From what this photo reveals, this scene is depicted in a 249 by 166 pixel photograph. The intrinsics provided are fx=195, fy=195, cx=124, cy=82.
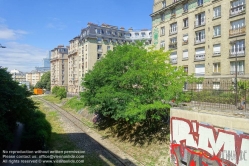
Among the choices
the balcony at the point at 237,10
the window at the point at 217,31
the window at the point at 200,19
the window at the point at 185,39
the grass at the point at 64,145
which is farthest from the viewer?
the window at the point at 185,39

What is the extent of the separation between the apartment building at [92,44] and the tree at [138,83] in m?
40.7

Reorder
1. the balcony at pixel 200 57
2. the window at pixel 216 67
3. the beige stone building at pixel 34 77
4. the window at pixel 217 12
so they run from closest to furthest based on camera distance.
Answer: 1. the window at pixel 217 12
2. the window at pixel 216 67
3. the balcony at pixel 200 57
4. the beige stone building at pixel 34 77

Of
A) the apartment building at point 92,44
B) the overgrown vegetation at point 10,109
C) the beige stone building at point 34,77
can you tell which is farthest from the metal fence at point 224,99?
the beige stone building at point 34,77

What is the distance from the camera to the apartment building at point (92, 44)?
6384cm

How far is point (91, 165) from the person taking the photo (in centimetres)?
1463

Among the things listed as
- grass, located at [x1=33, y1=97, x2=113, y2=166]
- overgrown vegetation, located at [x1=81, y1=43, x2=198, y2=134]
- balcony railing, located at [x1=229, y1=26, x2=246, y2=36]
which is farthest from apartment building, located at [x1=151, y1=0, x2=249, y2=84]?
grass, located at [x1=33, y1=97, x2=113, y2=166]

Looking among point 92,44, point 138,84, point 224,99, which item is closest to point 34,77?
point 92,44

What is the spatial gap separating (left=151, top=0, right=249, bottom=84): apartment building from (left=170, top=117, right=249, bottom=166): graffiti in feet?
48.5

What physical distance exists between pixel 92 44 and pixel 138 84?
50.4 meters

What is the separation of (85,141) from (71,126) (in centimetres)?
723

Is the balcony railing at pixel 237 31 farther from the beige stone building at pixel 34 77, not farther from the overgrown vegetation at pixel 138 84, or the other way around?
the beige stone building at pixel 34 77

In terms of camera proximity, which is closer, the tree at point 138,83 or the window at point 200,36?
the tree at point 138,83

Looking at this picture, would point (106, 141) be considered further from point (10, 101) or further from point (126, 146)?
point (10, 101)

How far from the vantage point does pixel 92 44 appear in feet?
210
